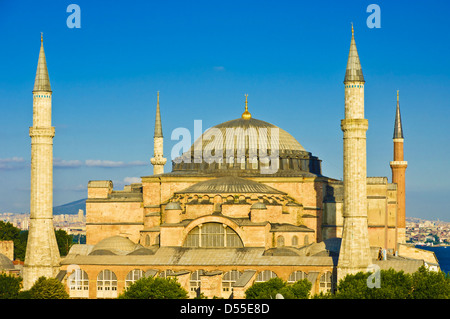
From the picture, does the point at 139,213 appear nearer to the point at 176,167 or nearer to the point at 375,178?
the point at 176,167

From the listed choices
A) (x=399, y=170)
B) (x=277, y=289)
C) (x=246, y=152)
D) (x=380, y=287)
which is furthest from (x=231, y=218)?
(x=399, y=170)

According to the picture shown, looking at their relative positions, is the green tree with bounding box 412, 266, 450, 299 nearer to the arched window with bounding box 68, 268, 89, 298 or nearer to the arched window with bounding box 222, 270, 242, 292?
the arched window with bounding box 222, 270, 242, 292

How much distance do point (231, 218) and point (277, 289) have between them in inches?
452

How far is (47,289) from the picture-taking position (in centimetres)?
6694

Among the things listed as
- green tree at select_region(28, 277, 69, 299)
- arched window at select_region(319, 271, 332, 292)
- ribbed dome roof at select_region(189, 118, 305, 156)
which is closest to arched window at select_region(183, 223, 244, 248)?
arched window at select_region(319, 271, 332, 292)

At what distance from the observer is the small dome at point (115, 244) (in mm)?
75875

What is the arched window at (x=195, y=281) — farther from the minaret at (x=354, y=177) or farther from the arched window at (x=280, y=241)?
the minaret at (x=354, y=177)

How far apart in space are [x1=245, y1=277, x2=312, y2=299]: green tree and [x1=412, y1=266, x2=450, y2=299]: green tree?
6.64 m

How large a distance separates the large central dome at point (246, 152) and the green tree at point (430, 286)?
2369cm

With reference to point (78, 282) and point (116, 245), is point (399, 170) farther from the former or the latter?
point (78, 282)

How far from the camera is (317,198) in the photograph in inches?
3196

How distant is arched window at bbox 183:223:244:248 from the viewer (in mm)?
73312
